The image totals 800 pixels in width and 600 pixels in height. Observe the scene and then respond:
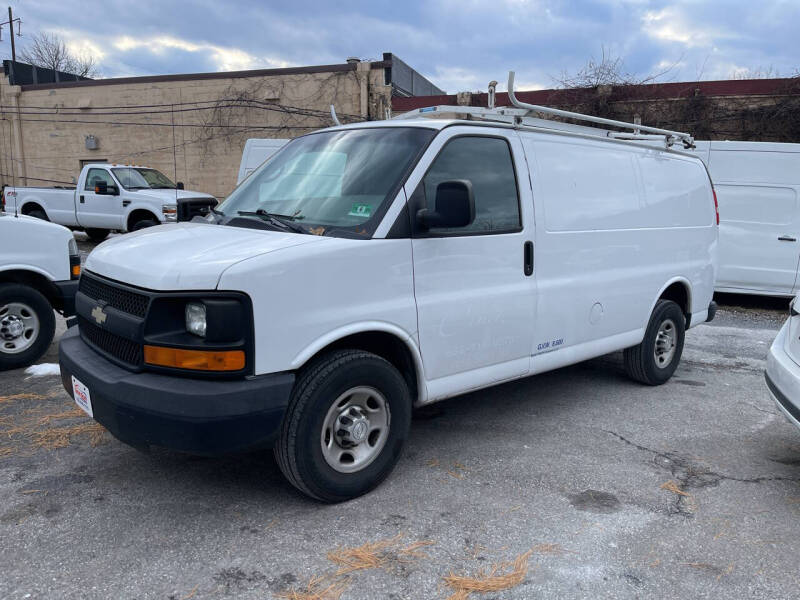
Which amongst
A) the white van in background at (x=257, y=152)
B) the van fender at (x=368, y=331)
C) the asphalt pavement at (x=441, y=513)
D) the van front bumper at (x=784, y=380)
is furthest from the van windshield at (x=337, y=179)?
the white van in background at (x=257, y=152)

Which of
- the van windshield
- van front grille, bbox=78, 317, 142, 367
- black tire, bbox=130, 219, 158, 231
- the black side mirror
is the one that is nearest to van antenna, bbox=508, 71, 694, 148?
the van windshield

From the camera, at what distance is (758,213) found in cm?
1004

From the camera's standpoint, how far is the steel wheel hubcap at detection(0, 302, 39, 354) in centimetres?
580

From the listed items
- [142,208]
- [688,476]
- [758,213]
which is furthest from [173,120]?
[688,476]

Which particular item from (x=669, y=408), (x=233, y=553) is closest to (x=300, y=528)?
(x=233, y=553)

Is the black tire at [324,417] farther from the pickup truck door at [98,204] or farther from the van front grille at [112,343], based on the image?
the pickup truck door at [98,204]

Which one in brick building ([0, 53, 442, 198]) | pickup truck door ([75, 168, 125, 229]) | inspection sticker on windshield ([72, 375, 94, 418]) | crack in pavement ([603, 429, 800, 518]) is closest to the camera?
inspection sticker on windshield ([72, 375, 94, 418])

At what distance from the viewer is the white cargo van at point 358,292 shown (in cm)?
305

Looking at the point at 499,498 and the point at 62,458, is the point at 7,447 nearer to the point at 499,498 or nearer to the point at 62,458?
the point at 62,458

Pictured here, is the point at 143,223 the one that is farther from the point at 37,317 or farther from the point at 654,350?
the point at 654,350

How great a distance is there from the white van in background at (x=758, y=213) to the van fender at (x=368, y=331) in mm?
8172

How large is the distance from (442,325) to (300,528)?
52.4 inches

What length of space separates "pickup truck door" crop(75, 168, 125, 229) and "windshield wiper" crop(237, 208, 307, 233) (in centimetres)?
1242

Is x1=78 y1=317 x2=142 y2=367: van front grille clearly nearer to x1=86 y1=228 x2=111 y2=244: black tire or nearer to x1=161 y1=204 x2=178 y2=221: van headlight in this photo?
x1=161 y1=204 x2=178 y2=221: van headlight
